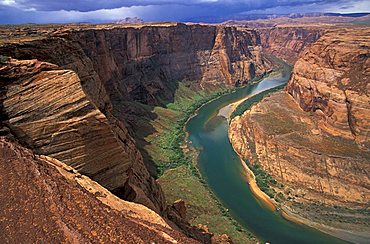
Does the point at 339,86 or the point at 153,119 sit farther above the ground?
the point at 339,86

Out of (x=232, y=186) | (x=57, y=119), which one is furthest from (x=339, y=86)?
(x=57, y=119)

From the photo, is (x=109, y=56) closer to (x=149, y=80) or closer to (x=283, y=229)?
(x=149, y=80)

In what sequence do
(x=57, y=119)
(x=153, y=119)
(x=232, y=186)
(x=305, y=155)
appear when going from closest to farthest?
1. (x=57, y=119)
2. (x=232, y=186)
3. (x=305, y=155)
4. (x=153, y=119)

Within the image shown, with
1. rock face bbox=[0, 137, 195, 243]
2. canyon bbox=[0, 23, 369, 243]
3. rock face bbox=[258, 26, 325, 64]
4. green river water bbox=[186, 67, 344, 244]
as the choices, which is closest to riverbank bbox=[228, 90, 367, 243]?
green river water bbox=[186, 67, 344, 244]

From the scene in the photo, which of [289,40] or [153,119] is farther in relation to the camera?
[289,40]

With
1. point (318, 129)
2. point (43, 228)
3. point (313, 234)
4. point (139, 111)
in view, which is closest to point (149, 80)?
point (139, 111)

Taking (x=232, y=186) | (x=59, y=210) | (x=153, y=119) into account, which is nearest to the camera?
(x=59, y=210)

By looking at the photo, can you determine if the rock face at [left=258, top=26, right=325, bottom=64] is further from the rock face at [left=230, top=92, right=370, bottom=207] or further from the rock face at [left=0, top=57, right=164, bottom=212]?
the rock face at [left=0, top=57, right=164, bottom=212]

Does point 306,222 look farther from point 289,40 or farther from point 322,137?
point 289,40
